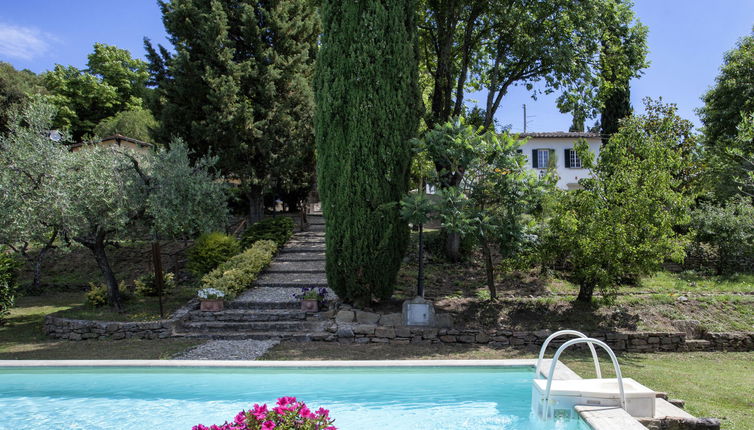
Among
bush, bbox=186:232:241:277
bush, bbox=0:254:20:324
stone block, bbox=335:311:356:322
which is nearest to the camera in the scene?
stone block, bbox=335:311:356:322

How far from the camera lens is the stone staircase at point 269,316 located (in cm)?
1032

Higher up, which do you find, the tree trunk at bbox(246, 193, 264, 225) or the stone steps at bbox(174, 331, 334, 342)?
the tree trunk at bbox(246, 193, 264, 225)

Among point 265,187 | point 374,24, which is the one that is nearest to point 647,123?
point 374,24

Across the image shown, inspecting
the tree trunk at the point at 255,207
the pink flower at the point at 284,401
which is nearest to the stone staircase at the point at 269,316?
the tree trunk at the point at 255,207

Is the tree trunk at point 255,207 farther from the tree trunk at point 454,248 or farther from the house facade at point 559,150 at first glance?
the house facade at point 559,150

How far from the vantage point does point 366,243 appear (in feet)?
35.0

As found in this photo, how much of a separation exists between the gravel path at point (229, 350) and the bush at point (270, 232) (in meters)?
6.39

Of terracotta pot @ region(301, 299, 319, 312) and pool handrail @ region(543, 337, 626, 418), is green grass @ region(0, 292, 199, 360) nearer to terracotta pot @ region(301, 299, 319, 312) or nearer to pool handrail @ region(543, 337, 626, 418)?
terracotta pot @ region(301, 299, 319, 312)

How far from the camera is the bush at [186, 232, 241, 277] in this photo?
45.9 feet

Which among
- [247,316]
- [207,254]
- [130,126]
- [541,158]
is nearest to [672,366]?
[247,316]

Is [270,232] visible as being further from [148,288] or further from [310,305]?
[310,305]

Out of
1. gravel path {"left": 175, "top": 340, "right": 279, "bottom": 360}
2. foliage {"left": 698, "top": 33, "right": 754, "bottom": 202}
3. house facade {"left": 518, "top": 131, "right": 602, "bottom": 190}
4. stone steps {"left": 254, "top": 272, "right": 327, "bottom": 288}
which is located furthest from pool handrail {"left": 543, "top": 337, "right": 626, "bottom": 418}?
house facade {"left": 518, "top": 131, "right": 602, "bottom": 190}

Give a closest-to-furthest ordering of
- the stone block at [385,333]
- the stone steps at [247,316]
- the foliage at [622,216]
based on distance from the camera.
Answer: the foliage at [622,216] → the stone block at [385,333] → the stone steps at [247,316]

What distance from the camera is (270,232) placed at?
16.7m
